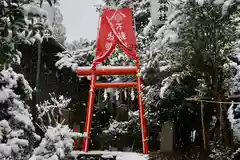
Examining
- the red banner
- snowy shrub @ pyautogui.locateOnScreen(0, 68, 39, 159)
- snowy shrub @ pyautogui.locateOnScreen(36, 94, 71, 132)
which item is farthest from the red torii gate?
snowy shrub @ pyautogui.locateOnScreen(0, 68, 39, 159)

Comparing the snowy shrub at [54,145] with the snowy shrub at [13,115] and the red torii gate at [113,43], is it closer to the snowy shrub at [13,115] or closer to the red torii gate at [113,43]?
the snowy shrub at [13,115]

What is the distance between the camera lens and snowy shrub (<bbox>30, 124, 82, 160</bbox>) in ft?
22.6

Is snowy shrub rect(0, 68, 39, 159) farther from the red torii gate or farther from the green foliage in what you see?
the red torii gate

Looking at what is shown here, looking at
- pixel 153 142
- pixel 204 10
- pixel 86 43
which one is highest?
pixel 86 43

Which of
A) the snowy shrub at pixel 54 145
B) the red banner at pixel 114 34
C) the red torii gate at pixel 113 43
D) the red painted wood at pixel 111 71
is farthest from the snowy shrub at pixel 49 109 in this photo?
the red banner at pixel 114 34

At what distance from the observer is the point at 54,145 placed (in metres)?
7.01

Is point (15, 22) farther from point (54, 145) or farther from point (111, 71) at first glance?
point (111, 71)

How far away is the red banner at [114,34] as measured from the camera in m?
11.9

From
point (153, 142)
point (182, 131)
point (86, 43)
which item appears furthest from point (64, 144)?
point (86, 43)

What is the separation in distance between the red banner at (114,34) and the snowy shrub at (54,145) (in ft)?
16.0

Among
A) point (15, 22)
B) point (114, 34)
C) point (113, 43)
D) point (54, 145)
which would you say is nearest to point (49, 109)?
point (113, 43)

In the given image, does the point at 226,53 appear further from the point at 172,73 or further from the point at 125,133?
the point at 125,133

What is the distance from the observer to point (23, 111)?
6977 mm

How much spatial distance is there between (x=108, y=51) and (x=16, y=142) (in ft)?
21.0
